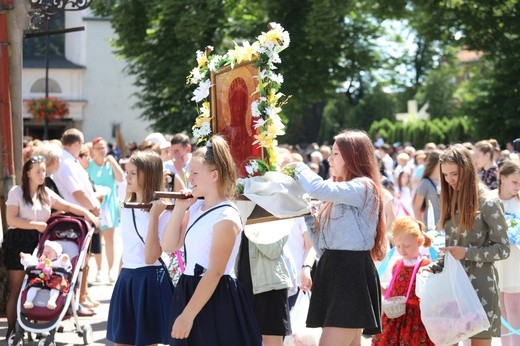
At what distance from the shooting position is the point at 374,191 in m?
6.75

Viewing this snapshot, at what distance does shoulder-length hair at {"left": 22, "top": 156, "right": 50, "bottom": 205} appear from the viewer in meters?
9.85

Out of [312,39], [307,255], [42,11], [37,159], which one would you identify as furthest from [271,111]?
[312,39]

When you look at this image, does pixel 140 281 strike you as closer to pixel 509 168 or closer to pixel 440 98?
pixel 509 168

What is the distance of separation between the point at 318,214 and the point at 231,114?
0.90 m

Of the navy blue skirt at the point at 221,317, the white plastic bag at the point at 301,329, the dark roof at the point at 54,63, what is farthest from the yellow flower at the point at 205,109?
the dark roof at the point at 54,63

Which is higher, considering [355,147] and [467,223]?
[355,147]

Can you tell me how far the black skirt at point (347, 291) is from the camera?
6734 millimetres

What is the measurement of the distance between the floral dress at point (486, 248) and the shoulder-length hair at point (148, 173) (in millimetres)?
2116

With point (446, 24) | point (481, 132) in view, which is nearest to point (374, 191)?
point (446, 24)

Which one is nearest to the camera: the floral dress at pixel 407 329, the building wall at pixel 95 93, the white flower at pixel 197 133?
the white flower at pixel 197 133

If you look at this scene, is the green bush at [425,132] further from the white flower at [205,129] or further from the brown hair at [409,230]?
the white flower at [205,129]

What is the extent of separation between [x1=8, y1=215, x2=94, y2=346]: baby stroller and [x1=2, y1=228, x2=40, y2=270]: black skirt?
218mm

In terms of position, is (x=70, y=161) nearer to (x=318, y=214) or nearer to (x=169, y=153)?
(x=169, y=153)

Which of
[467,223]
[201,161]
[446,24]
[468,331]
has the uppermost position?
[446,24]
